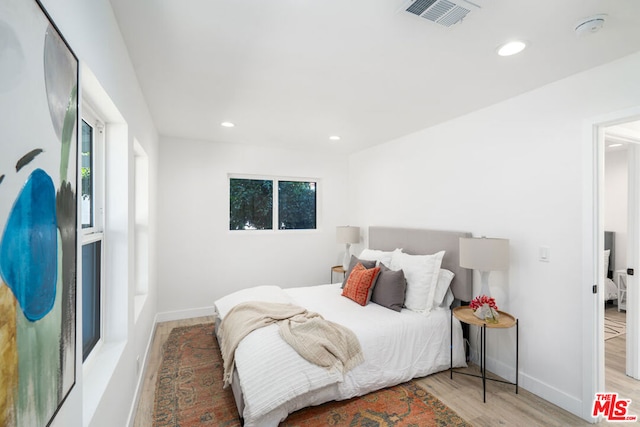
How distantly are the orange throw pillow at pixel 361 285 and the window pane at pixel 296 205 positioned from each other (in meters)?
1.95

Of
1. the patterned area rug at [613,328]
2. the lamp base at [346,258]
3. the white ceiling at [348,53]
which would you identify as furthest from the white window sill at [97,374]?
the patterned area rug at [613,328]

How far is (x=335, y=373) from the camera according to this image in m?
2.23

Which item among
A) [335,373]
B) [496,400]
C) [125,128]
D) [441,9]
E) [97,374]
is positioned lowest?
[496,400]

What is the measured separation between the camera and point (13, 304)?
65 centimetres

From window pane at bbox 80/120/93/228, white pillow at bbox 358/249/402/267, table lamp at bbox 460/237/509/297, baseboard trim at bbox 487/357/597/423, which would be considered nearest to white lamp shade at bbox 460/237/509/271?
table lamp at bbox 460/237/509/297

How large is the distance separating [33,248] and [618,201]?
22.2 ft

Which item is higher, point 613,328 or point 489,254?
point 489,254

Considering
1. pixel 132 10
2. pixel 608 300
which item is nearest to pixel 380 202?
pixel 132 10

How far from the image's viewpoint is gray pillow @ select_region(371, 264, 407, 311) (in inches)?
117

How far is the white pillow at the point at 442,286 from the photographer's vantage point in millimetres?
3027

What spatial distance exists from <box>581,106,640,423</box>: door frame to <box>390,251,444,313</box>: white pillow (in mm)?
1125

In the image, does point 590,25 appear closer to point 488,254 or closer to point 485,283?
point 488,254

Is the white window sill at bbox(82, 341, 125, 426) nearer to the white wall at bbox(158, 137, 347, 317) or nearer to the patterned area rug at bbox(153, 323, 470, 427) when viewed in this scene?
the patterned area rug at bbox(153, 323, 470, 427)

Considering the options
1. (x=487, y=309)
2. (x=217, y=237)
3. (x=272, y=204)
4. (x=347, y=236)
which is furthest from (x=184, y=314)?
(x=487, y=309)
